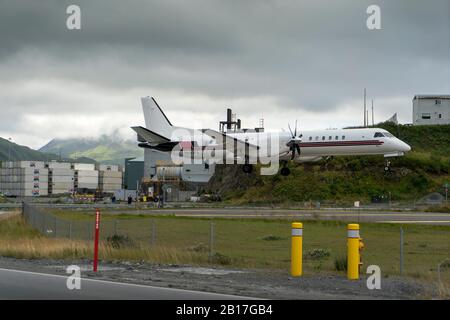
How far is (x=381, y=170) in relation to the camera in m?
88.8

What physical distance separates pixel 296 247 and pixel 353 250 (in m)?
1.46

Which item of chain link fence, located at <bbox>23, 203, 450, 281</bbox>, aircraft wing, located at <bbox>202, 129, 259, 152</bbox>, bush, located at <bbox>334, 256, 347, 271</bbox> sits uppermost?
aircraft wing, located at <bbox>202, 129, 259, 152</bbox>

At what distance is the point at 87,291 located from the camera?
13461mm

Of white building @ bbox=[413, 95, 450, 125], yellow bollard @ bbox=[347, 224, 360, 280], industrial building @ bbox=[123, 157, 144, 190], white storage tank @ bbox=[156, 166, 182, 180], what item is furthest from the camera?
industrial building @ bbox=[123, 157, 144, 190]

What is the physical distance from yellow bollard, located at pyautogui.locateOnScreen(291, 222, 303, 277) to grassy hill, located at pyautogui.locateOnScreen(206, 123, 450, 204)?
6287 centimetres

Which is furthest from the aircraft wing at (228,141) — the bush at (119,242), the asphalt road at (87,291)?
the asphalt road at (87,291)

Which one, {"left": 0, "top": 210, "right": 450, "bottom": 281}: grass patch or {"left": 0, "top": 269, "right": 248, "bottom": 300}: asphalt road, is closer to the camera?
{"left": 0, "top": 269, "right": 248, "bottom": 300}: asphalt road

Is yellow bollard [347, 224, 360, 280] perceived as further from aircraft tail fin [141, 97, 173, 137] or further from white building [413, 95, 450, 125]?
white building [413, 95, 450, 125]

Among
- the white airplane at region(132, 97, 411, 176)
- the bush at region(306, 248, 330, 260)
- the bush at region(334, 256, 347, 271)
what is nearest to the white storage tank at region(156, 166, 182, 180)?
the white airplane at region(132, 97, 411, 176)

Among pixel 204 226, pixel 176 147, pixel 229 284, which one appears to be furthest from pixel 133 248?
pixel 176 147

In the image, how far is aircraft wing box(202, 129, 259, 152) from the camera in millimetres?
59531

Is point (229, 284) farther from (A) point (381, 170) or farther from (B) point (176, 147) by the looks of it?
(A) point (381, 170)

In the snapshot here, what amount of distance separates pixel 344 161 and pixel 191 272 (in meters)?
76.3

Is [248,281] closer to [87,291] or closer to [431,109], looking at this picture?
[87,291]
